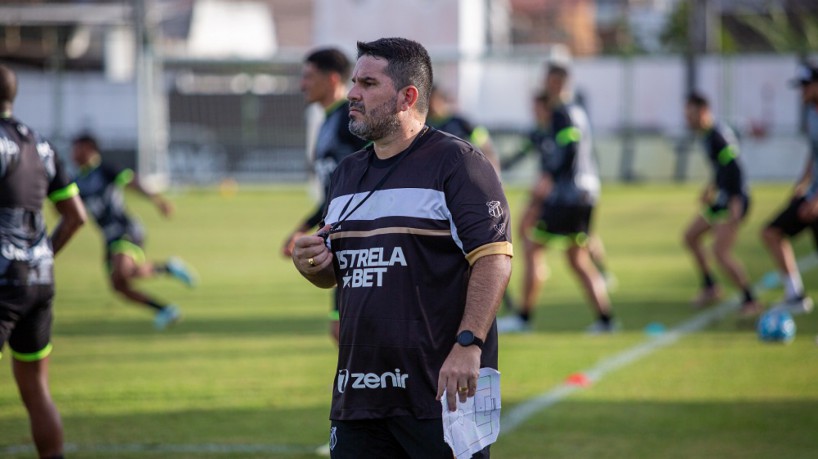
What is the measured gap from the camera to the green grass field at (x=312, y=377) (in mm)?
7973

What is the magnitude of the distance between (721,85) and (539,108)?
2511 cm

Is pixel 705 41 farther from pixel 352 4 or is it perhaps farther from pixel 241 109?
pixel 241 109

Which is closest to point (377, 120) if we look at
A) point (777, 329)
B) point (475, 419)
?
point (475, 419)

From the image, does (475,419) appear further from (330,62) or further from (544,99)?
(544,99)

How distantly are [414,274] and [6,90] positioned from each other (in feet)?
10.3

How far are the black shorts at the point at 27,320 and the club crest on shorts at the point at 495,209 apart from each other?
3061mm

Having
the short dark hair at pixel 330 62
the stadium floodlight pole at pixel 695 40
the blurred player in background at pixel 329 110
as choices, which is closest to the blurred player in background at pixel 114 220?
the blurred player in background at pixel 329 110

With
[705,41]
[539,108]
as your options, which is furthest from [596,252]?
[705,41]

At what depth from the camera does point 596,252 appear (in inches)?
635

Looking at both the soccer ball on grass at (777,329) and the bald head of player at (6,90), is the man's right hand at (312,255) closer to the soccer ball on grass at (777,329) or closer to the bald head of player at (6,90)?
the bald head of player at (6,90)

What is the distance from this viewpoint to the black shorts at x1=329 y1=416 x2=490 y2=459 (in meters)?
4.50

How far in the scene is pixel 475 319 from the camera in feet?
14.4

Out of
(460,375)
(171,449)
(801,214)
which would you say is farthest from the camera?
(801,214)

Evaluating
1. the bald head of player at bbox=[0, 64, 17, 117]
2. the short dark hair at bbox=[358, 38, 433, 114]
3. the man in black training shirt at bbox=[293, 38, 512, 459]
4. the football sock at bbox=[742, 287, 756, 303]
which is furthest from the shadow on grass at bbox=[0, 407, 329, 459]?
the football sock at bbox=[742, 287, 756, 303]
